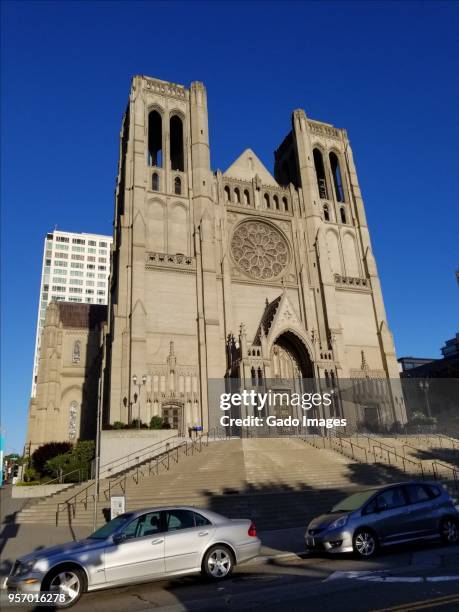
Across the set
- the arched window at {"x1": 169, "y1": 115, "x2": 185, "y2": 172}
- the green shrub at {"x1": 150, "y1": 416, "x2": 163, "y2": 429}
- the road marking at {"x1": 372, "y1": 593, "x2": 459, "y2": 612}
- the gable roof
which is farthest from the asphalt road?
the arched window at {"x1": 169, "y1": 115, "x2": 185, "y2": 172}

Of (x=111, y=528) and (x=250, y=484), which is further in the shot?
(x=250, y=484)

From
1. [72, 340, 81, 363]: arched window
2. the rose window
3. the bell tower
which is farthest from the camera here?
[72, 340, 81, 363]: arched window

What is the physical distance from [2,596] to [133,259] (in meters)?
29.1

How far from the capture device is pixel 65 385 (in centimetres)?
4622

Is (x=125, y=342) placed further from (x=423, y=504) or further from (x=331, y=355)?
(x=423, y=504)

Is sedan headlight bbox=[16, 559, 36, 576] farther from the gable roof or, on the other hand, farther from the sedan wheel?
the gable roof

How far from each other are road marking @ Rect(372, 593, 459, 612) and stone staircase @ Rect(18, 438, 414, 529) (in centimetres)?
988

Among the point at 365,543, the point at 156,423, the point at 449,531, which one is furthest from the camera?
the point at 156,423

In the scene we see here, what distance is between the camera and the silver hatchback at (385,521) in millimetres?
9969

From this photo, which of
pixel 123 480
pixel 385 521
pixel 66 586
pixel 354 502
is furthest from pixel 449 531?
pixel 123 480

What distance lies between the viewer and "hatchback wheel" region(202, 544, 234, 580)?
849 centimetres

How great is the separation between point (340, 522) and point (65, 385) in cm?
4073

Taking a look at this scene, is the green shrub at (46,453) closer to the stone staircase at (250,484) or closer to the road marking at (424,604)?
the stone staircase at (250,484)

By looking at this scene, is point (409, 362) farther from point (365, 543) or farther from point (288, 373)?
point (365, 543)
